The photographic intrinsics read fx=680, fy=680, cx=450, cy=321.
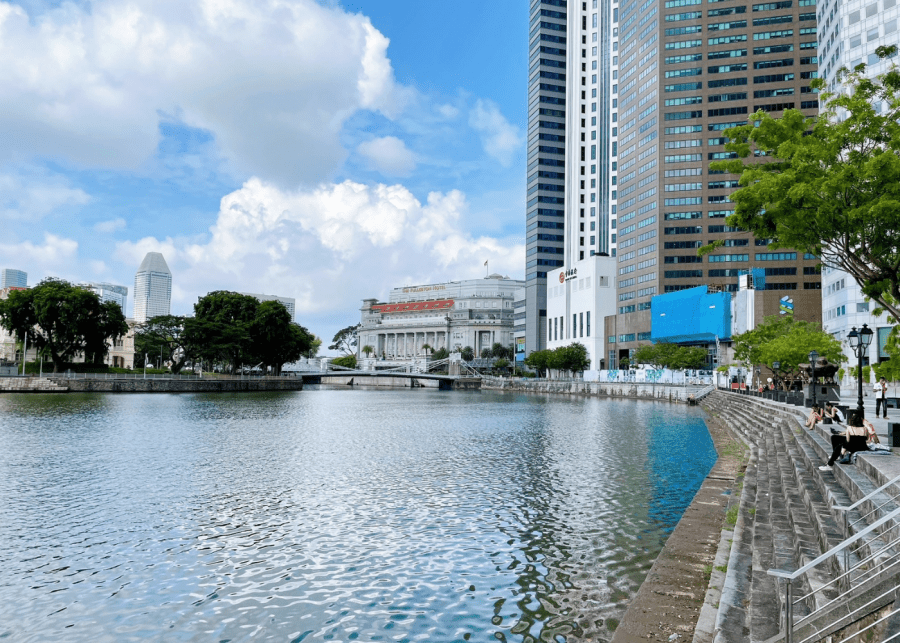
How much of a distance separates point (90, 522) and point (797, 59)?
160 meters

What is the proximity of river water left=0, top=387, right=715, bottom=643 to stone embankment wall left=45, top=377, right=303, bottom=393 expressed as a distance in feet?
218

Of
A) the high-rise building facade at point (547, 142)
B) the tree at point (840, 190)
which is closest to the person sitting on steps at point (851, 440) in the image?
the tree at point (840, 190)

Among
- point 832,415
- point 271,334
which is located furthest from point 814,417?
point 271,334

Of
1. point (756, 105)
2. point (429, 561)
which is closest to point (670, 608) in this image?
point (429, 561)

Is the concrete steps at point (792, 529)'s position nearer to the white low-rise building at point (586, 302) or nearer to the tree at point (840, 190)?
the tree at point (840, 190)

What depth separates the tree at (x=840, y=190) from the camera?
58.3 feet

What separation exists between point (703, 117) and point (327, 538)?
14986cm

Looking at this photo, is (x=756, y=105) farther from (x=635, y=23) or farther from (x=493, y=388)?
(x=493, y=388)

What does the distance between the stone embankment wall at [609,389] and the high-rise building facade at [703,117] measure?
26200 millimetres

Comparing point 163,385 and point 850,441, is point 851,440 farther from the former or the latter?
point 163,385

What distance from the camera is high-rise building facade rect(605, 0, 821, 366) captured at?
14188 centimetres

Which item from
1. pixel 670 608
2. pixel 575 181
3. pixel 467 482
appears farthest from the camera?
pixel 575 181

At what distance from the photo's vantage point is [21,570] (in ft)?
47.3

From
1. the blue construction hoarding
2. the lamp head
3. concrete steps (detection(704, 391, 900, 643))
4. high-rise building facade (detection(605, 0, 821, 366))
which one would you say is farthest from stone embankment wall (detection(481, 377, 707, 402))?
concrete steps (detection(704, 391, 900, 643))
